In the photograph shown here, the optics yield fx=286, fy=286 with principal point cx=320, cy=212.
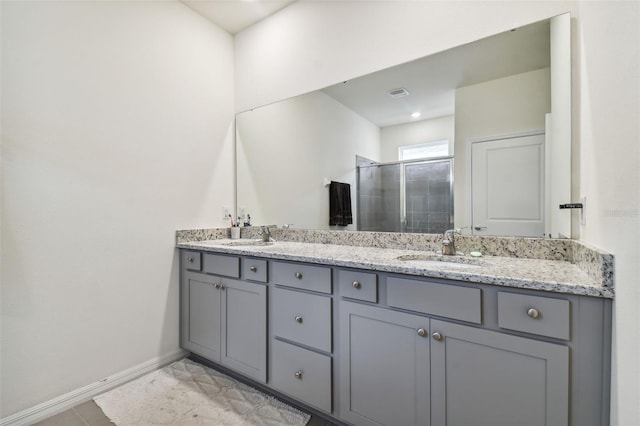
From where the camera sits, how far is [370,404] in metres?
1.30

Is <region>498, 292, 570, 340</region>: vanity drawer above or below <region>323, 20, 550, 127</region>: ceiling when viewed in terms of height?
below

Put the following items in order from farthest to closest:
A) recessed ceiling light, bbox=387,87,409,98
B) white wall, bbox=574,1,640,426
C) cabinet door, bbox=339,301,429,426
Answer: recessed ceiling light, bbox=387,87,409,98 < cabinet door, bbox=339,301,429,426 < white wall, bbox=574,1,640,426

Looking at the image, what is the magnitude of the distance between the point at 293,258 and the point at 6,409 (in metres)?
1.64

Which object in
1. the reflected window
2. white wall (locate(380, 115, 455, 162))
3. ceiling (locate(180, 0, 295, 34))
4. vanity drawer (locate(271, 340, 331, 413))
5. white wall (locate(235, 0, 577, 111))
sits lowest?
vanity drawer (locate(271, 340, 331, 413))

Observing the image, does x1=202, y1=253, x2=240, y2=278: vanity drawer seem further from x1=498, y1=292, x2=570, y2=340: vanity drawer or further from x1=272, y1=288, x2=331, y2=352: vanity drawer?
x1=498, y1=292, x2=570, y2=340: vanity drawer

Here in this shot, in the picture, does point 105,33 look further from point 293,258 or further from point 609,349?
point 609,349

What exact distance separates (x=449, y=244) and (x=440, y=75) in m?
1.00

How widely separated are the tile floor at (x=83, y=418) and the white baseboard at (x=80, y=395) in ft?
0.11

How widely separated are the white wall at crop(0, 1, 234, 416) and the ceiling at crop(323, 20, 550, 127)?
50.0 inches

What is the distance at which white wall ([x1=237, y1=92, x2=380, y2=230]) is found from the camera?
2064 millimetres

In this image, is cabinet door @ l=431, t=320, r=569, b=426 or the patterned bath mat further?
the patterned bath mat

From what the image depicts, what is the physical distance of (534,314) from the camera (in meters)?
0.96

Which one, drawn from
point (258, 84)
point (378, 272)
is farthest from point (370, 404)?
point (258, 84)

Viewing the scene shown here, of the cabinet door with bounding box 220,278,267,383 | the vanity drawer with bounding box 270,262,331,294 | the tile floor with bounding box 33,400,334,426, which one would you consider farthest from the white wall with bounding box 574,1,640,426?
the cabinet door with bounding box 220,278,267,383
